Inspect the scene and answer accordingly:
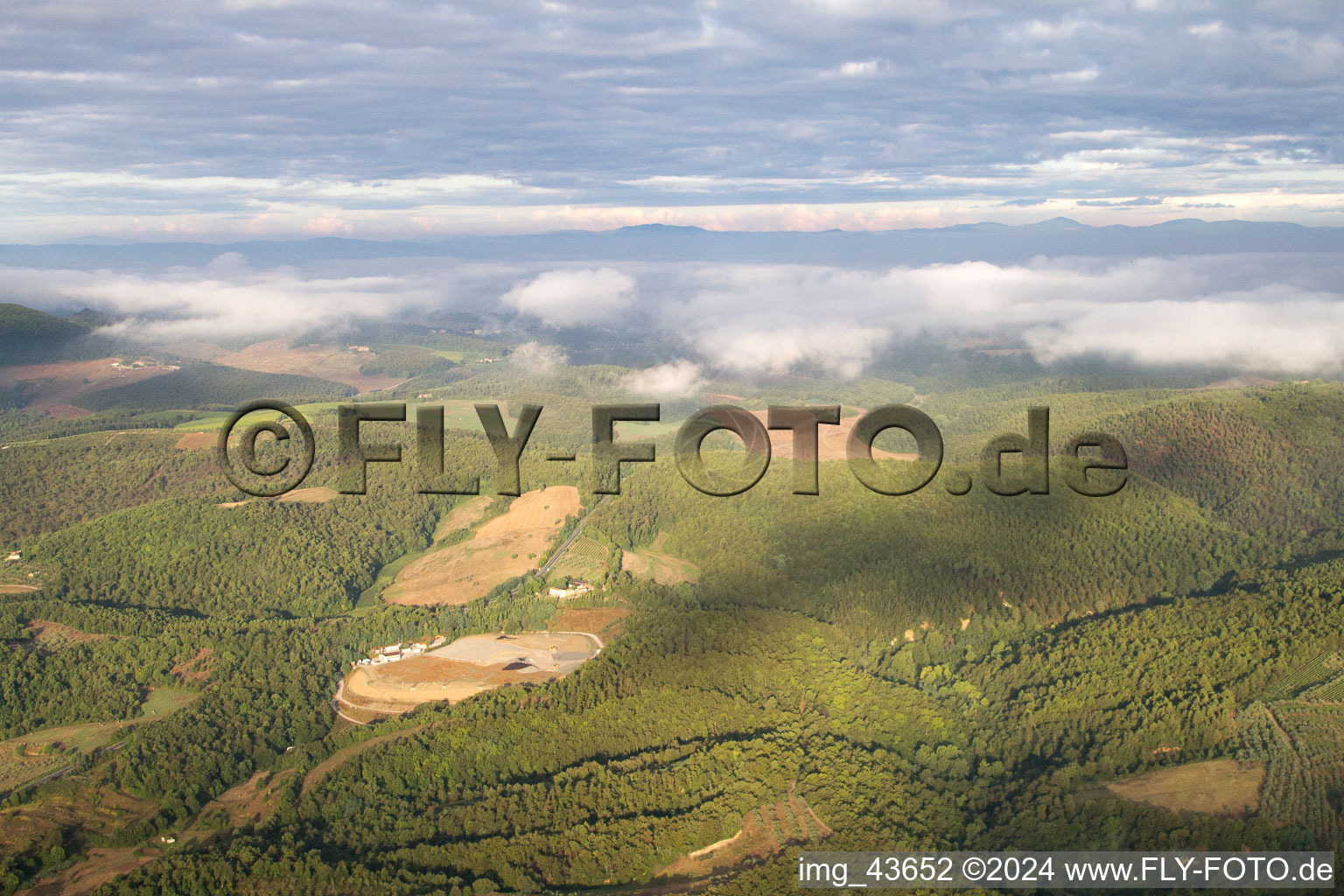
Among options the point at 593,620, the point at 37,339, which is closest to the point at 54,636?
the point at 593,620

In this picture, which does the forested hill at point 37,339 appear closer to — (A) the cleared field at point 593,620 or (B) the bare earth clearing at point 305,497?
(B) the bare earth clearing at point 305,497

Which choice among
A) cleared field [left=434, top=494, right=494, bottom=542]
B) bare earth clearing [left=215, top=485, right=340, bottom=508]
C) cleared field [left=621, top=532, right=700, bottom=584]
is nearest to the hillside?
bare earth clearing [left=215, top=485, right=340, bottom=508]

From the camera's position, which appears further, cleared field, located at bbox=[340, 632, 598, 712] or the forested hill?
the forested hill

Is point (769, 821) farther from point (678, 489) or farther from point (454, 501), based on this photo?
point (454, 501)

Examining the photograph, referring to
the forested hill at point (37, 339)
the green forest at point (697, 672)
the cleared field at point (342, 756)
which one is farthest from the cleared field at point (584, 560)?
the forested hill at point (37, 339)

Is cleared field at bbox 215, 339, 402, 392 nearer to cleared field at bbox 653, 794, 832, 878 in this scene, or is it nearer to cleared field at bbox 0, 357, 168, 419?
cleared field at bbox 0, 357, 168, 419

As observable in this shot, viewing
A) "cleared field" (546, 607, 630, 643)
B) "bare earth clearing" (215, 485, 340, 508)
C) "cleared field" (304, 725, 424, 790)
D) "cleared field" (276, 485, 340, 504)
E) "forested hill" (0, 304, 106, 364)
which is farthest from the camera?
"forested hill" (0, 304, 106, 364)
